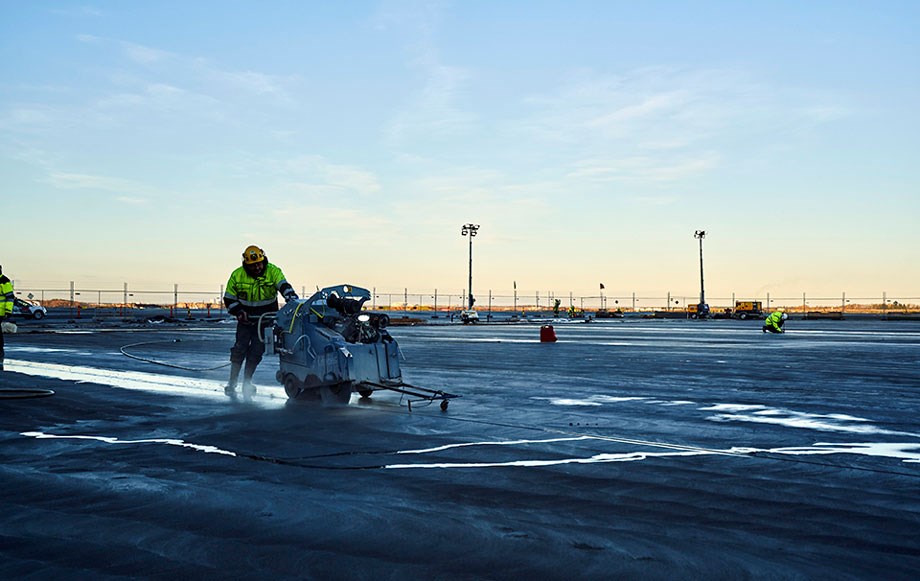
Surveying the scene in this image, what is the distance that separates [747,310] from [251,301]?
9157 cm

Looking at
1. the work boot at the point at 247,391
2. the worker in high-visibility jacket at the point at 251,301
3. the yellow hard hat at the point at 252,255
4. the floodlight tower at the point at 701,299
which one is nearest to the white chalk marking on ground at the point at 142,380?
the work boot at the point at 247,391

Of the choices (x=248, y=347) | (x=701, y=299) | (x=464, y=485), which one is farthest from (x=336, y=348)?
(x=701, y=299)

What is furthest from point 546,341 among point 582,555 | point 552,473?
point 582,555

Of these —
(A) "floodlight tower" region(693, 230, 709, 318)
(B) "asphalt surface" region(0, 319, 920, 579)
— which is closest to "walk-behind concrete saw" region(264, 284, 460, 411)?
(B) "asphalt surface" region(0, 319, 920, 579)

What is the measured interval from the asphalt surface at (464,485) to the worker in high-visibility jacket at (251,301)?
716 millimetres

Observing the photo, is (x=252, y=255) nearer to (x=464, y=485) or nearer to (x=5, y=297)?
(x=464, y=485)

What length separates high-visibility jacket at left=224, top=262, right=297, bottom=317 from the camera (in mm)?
11930

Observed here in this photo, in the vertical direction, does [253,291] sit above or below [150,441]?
above

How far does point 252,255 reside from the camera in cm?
1177

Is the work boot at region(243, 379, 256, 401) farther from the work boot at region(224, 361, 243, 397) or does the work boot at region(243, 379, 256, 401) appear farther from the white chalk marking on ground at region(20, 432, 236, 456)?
the white chalk marking on ground at region(20, 432, 236, 456)

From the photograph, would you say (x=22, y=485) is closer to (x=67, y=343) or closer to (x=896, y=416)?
(x=896, y=416)

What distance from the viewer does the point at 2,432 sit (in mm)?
8336

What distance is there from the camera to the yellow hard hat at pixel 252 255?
11758mm

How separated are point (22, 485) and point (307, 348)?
5.00 metres
